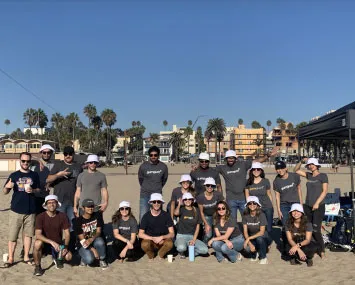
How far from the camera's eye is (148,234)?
265 inches

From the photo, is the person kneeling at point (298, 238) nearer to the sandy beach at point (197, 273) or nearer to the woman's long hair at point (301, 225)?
the woman's long hair at point (301, 225)

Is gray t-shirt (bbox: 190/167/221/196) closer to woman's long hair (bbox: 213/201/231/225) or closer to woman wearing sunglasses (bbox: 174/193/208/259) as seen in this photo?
woman wearing sunglasses (bbox: 174/193/208/259)

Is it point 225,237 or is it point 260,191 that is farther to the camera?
point 260,191

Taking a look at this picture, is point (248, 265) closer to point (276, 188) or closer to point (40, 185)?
point (276, 188)

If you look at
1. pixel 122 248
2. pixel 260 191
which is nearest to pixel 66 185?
pixel 122 248

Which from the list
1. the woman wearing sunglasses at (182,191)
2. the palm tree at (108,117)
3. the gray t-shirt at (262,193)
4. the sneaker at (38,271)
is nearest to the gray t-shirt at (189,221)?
the woman wearing sunglasses at (182,191)

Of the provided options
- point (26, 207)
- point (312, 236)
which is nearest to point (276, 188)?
point (312, 236)

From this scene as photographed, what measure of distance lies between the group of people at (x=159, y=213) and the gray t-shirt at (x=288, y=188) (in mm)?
18

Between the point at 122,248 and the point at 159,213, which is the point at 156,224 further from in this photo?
the point at 122,248

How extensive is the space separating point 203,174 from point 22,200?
3.17 m

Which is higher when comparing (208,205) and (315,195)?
(315,195)

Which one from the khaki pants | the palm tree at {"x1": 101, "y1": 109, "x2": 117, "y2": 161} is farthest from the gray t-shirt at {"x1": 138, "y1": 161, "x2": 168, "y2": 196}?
the palm tree at {"x1": 101, "y1": 109, "x2": 117, "y2": 161}

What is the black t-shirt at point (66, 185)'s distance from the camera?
6.61m

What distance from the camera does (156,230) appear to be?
6676 millimetres
